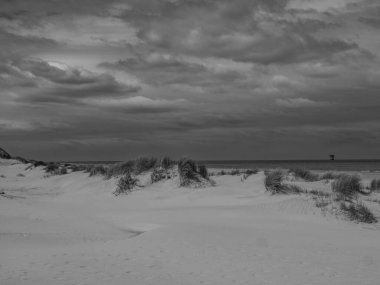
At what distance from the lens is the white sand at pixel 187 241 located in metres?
7.01

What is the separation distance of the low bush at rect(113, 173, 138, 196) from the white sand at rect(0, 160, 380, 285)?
0.90 meters

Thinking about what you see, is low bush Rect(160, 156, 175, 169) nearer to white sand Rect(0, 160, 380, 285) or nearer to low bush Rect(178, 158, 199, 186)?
low bush Rect(178, 158, 199, 186)

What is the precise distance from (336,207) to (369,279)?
20.7 feet

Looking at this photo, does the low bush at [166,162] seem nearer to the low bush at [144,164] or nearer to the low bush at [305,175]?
the low bush at [144,164]

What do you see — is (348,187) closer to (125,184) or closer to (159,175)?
(159,175)

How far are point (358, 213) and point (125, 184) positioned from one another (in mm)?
9912

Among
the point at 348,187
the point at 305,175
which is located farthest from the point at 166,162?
the point at 348,187

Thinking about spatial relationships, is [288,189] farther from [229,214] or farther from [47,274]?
[47,274]

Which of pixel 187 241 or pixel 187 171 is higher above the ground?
pixel 187 171

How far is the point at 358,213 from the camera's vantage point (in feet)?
40.8

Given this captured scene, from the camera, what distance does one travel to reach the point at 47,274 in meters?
6.94

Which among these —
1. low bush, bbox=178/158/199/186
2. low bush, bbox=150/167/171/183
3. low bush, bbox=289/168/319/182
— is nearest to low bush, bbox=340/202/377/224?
low bush, bbox=178/158/199/186

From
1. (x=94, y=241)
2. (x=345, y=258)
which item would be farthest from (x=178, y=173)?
(x=345, y=258)

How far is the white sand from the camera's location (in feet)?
23.0
